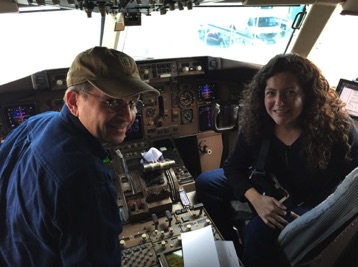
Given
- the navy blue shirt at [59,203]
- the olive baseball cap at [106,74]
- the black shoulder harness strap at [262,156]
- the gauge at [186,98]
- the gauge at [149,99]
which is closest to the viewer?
the navy blue shirt at [59,203]

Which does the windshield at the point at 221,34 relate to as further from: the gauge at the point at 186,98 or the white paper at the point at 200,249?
the white paper at the point at 200,249

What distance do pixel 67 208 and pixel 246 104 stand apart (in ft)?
4.26

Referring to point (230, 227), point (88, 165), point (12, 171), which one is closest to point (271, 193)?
point (230, 227)

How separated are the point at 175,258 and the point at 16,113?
1505mm

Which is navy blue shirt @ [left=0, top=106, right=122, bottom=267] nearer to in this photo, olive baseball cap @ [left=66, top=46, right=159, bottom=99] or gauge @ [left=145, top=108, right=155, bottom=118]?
olive baseball cap @ [left=66, top=46, right=159, bottom=99]

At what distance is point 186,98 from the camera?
246 cm

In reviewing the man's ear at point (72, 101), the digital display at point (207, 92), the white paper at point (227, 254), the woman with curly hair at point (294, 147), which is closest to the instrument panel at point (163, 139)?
the digital display at point (207, 92)

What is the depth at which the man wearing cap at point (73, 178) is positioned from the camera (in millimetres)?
846

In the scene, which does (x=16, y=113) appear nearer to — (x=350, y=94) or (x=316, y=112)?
(x=316, y=112)

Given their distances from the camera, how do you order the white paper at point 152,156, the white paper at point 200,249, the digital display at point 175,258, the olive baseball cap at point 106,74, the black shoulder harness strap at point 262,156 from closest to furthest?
1. the olive baseball cap at point 106,74
2. the white paper at point 200,249
3. the digital display at point 175,258
4. the black shoulder harness strap at point 262,156
5. the white paper at point 152,156

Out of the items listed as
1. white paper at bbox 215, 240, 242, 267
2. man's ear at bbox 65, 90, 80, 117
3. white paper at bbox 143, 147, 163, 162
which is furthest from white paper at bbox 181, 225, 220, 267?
man's ear at bbox 65, 90, 80, 117

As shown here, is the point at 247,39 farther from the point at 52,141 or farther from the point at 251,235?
the point at 52,141

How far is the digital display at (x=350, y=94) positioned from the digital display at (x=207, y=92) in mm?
989

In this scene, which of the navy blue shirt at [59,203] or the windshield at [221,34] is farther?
the windshield at [221,34]
